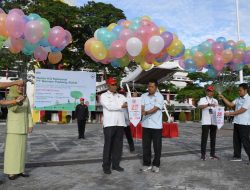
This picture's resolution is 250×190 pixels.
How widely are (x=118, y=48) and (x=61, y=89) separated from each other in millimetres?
17065

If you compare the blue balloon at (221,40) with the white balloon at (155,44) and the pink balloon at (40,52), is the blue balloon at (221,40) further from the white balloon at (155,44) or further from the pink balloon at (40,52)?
the pink balloon at (40,52)

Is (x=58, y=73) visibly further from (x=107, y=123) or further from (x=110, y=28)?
(x=107, y=123)

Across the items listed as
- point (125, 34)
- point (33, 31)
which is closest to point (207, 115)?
point (125, 34)

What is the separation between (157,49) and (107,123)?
4378 mm

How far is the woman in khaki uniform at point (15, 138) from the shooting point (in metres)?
6.10

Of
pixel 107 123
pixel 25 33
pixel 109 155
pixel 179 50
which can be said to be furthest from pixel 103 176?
pixel 179 50

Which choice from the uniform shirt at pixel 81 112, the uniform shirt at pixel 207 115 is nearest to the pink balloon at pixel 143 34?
the uniform shirt at pixel 207 115

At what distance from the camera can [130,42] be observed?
34.0 feet

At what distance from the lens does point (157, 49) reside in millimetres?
10648

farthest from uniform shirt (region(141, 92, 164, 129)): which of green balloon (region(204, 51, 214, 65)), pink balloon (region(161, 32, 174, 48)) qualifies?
green balloon (region(204, 51, 214, 65))

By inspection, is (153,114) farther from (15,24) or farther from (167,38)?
(167,38)

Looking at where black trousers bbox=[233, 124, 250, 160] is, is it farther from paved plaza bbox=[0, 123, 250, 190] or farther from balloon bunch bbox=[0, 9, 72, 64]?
balloon bunch bbox=[0, 9, 72, 64]

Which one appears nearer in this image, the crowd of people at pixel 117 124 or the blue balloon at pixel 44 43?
the crowd of people at pixel 117 124

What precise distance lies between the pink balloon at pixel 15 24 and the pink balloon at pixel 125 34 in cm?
309
